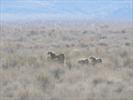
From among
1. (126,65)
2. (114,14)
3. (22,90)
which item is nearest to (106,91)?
(22,90)

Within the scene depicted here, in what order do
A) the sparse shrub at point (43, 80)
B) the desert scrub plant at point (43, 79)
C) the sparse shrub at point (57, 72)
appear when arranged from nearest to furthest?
the desert scrub plant at point (43, 79) < the sparse shrub at point (43, 80) < the sparse shrub at point (57, 72)

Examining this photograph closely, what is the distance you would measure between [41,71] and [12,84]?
6.51 ft

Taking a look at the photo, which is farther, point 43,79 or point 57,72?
point 57,72

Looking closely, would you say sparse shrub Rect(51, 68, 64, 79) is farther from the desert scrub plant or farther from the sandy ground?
the desert scrub plant

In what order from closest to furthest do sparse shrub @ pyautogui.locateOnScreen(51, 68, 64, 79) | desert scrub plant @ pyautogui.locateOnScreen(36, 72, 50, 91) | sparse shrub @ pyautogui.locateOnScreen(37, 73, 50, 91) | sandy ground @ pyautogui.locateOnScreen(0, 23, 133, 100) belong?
1. sandy ground @ pyautogui.locateOnScreen(0, 23, 133, 100)
2. desert scrub plant @ pyautogui.locateOnScreen(36, 72, 50, 91)
3. sparse shrub @ pyautogui.locateOnScreen(37, 73, 50, 91)
4. sparse shrub @ pyautogui.locateOnScreen(51, 68, 64, 79)

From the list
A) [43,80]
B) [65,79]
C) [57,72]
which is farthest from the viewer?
[57,72]

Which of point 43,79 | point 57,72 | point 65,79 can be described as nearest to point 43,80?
point 43,79

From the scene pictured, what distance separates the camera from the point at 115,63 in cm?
1688

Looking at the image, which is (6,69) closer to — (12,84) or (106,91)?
(12,84)

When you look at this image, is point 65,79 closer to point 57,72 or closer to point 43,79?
point 43,79

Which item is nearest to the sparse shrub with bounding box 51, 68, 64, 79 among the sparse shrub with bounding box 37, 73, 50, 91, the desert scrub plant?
the desert scrub plant

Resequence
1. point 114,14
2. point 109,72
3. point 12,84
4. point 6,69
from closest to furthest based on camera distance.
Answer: point 12,84
point 109,72
point 6,69
point 114,14

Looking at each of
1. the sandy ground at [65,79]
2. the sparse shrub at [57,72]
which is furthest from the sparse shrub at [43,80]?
the sparse shrub at [57,72]

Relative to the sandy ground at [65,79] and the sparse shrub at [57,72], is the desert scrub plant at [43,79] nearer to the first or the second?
→ the sandy ground at [65,79]
